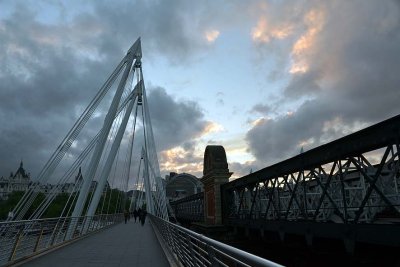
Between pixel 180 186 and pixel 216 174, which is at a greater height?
pixel 180 186

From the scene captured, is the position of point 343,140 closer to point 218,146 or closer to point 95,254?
point 95,254

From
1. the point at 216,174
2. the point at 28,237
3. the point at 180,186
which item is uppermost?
the point at 180,186

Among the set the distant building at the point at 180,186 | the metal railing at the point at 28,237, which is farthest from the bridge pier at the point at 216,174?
the distant building at the point at 180,186

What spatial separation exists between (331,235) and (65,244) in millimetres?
11304

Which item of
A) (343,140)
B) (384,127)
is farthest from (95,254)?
(384,127)

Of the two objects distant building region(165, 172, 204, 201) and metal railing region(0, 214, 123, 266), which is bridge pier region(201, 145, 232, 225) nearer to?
metal railing region(0, 214, 123, 266)

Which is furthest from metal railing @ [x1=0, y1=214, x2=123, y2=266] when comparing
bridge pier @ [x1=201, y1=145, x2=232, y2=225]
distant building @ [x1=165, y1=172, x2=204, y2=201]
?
distant building @ [x1=165, y1=172, x2=204, y2=201]

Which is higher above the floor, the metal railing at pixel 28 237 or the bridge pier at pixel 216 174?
the bridge pier at pixel 216 174

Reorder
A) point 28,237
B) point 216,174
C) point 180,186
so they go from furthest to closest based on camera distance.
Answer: point 180,186, point 216,174, point 28,237

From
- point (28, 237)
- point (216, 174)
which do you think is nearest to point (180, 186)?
point (216, 174)

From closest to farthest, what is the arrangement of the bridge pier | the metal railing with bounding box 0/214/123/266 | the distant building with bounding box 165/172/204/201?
1. the metal railing with bounding box 0/214/123/266
2. the bridge pier
3. the distant building with bounding box 165/172/204/201

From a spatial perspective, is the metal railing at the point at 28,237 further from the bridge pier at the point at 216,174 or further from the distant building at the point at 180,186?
the distant building at the point at 180,186

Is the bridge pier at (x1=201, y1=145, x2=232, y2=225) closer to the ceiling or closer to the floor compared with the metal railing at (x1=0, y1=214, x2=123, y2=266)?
closer to the ceiling

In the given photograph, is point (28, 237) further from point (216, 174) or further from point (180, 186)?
point (180, 186)
